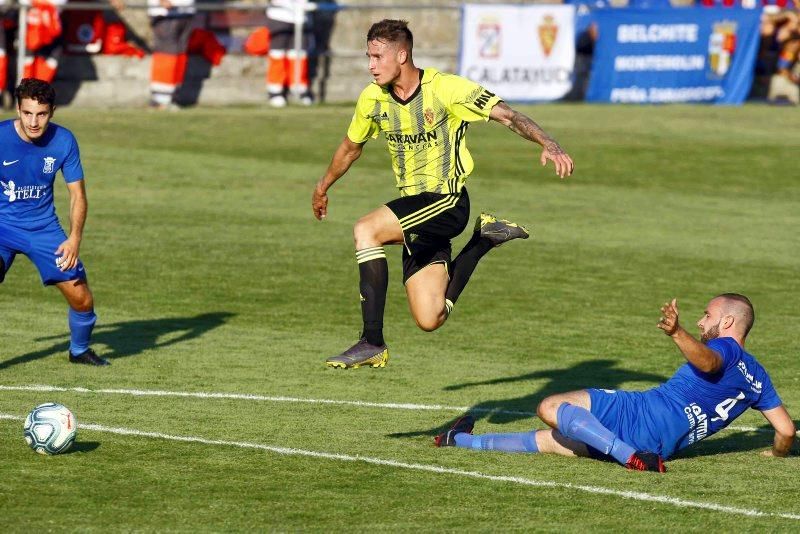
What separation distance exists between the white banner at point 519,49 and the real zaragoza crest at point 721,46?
11.4ft

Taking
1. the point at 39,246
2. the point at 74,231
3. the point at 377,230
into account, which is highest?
the point at 377,230

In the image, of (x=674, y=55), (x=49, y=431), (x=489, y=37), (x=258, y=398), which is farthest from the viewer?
(x=674, y=55)

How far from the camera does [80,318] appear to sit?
11.8 m

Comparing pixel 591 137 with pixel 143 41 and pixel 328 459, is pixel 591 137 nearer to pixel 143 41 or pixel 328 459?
pixel 143 41

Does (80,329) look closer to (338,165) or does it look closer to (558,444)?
(338,165)

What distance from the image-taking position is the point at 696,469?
9133 mm

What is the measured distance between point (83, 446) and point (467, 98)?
130 inches

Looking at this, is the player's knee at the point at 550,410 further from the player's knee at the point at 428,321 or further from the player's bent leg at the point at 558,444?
the player's knee at the point at 428,321

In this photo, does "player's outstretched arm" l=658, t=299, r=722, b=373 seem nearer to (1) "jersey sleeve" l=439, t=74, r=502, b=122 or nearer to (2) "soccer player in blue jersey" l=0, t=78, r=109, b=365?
(1) "jersey sleeve" l=439, t=74, r=502, b=122

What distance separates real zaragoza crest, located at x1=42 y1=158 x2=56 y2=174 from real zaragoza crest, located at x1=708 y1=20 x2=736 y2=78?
885 inches

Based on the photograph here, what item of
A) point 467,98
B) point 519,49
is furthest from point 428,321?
point 519,49

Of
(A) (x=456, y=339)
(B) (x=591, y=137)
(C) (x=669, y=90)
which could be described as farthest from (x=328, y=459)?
(C) (x=669, y=90)

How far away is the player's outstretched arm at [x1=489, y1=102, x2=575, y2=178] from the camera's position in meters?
9.09

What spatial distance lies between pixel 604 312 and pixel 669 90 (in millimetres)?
17768
